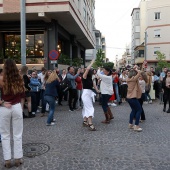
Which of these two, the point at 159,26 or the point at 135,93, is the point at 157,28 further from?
the point at 135,93

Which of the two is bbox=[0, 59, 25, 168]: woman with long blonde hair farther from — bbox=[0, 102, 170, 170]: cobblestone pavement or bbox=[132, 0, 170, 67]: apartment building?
bbox=[132, 0, 170, 67]: apartment building

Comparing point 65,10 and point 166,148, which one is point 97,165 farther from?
point 65,10

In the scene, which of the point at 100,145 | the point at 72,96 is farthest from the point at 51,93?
the point at 72,96

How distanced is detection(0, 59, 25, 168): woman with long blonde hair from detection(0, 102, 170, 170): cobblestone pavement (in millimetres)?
327

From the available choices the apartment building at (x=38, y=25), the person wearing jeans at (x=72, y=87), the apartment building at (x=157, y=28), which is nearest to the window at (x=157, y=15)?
the apartment building at (x=157, y=28)

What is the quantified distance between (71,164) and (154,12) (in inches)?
2032

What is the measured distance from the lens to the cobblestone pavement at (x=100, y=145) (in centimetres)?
468

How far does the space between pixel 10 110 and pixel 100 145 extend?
2.39m

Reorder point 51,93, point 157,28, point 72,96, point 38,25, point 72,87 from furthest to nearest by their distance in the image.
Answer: point 157,28 < point 38,25 < point 72,96 < point 72,87 < point 51,93

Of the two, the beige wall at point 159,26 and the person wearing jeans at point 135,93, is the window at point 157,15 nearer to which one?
the beige wall at point 159,26

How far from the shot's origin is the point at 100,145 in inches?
231

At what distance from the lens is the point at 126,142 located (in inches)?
239

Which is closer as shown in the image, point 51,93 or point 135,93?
point 135,93

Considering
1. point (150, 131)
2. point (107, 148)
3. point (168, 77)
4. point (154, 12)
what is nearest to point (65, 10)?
point (168, 77)
